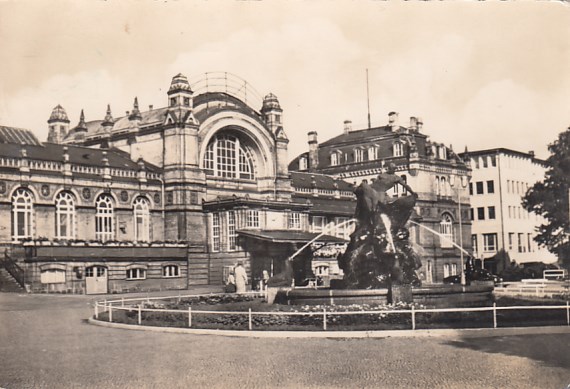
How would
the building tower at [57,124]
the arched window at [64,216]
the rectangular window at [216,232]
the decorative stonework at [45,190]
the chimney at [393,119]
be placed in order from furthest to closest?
the chimney at [393,119], the building tower at [57,124], the rectangular window at [216,232], the arched window at [64,216], the decorative stonework at [45,190]

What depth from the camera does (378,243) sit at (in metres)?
25.4

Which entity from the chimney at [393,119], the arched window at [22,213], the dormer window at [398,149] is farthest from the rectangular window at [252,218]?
the chimney at [393,119]

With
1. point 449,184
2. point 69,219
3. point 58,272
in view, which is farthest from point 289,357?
point 449,184

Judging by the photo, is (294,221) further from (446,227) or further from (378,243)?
(378,243)

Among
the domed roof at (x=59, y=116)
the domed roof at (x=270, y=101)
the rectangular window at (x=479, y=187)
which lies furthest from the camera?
the rectangular window at (x=479, y=187)

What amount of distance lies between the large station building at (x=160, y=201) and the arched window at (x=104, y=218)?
69 mm

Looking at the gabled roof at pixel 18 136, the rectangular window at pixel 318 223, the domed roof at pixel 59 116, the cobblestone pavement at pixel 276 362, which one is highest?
the domed roof at pixel 59 116

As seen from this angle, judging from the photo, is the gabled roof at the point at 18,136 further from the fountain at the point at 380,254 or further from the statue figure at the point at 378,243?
the statue figure at the point at 378,243

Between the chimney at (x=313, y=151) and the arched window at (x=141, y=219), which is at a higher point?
the chimney at (x=313, y=151)

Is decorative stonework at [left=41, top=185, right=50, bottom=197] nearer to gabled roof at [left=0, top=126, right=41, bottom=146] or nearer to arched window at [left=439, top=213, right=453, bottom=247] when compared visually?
gabled roof at [left=0, top=126, right=41, bottom=146]


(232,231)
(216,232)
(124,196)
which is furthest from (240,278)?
(216,232)

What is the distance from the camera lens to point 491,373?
13.5 meters

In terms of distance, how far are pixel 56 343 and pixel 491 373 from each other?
10.8 metres

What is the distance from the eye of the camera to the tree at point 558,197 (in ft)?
146
